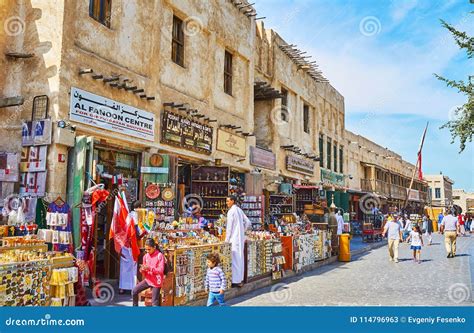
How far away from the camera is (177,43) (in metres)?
12.6

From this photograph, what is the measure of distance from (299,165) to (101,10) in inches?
524

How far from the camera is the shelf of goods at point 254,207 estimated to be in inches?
575

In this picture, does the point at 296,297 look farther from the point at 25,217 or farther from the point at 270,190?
the point at 270,190

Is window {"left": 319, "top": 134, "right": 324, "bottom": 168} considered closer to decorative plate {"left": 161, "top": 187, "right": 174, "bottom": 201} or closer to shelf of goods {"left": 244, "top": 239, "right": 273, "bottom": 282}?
shelf of goods {"left": 244, "top": 239, "right": 273, "bottom": 282}

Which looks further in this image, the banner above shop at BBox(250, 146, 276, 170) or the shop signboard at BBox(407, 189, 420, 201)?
the shop signboard at BBox(407, 189, 420, 201)

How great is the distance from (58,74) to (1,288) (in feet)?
15.0

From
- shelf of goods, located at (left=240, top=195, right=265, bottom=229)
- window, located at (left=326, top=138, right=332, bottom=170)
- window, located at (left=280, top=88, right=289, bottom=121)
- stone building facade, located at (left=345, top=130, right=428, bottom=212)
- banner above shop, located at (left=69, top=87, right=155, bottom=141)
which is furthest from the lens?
stone building facade, located at (left=345, top=130, right=428, bottom=212)

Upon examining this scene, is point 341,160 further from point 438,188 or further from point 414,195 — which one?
point 438,188

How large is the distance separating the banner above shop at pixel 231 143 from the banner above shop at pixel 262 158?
0.74 m

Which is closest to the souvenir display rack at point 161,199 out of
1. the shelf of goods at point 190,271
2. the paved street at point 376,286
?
the shelf of goods at point 190,271

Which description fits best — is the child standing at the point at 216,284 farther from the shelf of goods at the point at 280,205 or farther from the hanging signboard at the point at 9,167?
the shelf of goods at the point at 280,205

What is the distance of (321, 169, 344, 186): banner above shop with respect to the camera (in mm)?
25077

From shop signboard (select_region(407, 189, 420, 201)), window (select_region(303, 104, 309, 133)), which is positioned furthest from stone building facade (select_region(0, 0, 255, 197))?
shop signboard (select_region(407, 189, 420, 201))

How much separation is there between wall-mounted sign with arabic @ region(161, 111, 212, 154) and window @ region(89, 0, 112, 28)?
106 inches
